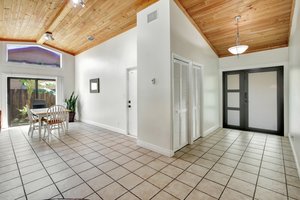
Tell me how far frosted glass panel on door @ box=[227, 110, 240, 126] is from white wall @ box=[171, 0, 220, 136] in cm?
41

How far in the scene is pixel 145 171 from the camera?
2.31 metres

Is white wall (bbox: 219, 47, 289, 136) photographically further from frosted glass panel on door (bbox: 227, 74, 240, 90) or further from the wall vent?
the wall vent

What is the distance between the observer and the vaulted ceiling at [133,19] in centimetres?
299

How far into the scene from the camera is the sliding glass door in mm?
5285

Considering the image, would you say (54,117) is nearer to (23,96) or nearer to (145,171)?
(23,96)

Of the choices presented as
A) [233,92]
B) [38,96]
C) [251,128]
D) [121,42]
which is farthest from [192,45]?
[38,96]

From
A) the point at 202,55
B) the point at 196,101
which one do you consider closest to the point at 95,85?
the point at 196,101

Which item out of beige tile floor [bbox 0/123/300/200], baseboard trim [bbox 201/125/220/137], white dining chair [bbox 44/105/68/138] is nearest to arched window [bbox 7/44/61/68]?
white dining chair [bbox 44/105/68/138]

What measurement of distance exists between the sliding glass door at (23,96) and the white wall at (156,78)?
4.31m

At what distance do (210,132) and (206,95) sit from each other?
1.20 metres

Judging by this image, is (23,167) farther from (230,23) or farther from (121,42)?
(230,23)

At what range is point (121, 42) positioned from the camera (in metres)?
4.42

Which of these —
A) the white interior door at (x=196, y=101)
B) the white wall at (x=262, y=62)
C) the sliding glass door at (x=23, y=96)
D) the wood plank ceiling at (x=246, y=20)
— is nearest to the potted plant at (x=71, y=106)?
the sliding glass door at (x=23, y=96)

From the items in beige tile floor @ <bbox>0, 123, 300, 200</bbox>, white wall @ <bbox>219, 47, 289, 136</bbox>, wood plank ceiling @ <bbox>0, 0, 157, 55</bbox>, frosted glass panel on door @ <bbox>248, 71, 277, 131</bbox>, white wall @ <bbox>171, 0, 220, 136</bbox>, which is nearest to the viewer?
beige tile floor @ <bbox>0, 123, 300, 200</bbox>
